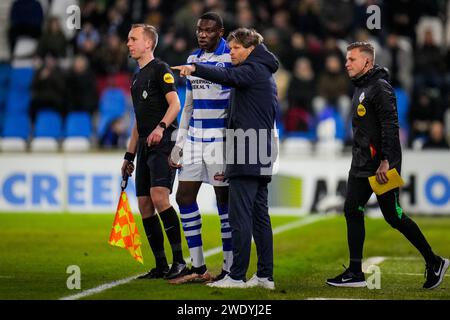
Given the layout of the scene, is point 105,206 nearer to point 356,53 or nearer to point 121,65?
point 121,65

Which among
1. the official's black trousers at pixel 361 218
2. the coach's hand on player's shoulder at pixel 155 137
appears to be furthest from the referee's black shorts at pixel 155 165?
the official's black trousers at pixel 361 218

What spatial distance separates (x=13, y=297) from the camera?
9.14 m

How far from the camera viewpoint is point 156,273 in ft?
34.7

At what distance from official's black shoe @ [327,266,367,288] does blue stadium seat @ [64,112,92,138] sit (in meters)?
11.6

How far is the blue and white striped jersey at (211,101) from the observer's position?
10031 millimetres

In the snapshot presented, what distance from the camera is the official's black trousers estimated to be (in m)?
10.1

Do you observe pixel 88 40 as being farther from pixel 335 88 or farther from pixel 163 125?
pixel 163 125

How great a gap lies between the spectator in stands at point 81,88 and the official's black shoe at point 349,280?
473 inches

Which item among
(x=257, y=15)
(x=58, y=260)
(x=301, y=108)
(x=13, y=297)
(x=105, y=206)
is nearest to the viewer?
(x=13, y=297)

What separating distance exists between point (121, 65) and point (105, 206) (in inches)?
158

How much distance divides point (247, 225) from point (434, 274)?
6.20 ft

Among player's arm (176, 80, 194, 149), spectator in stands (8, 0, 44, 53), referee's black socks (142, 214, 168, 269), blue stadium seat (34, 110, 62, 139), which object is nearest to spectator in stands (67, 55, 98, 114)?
blue stadium seat (34, 110, 62, 139)

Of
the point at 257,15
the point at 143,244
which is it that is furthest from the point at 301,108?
the point at 143,244

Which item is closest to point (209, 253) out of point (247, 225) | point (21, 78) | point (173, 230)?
point (173, 230)
